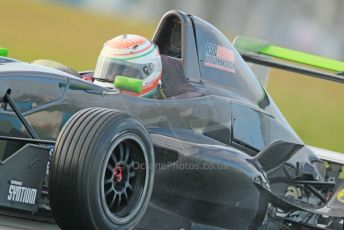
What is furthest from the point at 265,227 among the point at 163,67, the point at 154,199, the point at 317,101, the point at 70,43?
the point at 70,43

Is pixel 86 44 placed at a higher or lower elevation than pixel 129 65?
lower

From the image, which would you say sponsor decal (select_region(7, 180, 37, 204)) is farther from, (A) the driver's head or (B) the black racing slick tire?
(A) the driver's head

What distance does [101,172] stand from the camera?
4848 millimetres

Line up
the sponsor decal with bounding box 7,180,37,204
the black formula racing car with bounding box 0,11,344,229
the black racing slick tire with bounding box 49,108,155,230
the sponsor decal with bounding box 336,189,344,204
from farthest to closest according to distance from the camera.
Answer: the sponsor decal with bounding box 336,189,344,204, the sponsor decal with bounding box 7,180,37,204, the black formula racing car with bounding box 0,11,344,229, the black racing slick tire with bounding box 49,108,155,230

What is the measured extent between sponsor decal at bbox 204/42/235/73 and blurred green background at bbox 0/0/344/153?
793cm

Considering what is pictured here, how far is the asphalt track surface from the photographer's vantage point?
5233 millimetres

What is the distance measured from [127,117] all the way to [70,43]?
1224 cm

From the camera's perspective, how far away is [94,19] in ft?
57.5

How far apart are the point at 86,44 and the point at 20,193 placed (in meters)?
12.4

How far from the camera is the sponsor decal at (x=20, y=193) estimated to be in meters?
5.02

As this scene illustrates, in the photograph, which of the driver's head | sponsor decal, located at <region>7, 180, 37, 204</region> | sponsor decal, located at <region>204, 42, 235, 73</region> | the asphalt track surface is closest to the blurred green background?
sponsor decal, located at <region>204, 42, 235, 73</region>

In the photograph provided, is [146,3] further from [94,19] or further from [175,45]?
[175,45]

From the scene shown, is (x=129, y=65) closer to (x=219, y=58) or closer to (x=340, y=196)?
(x=219, y=58)

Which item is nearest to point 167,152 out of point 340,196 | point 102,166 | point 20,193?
point 102,166
